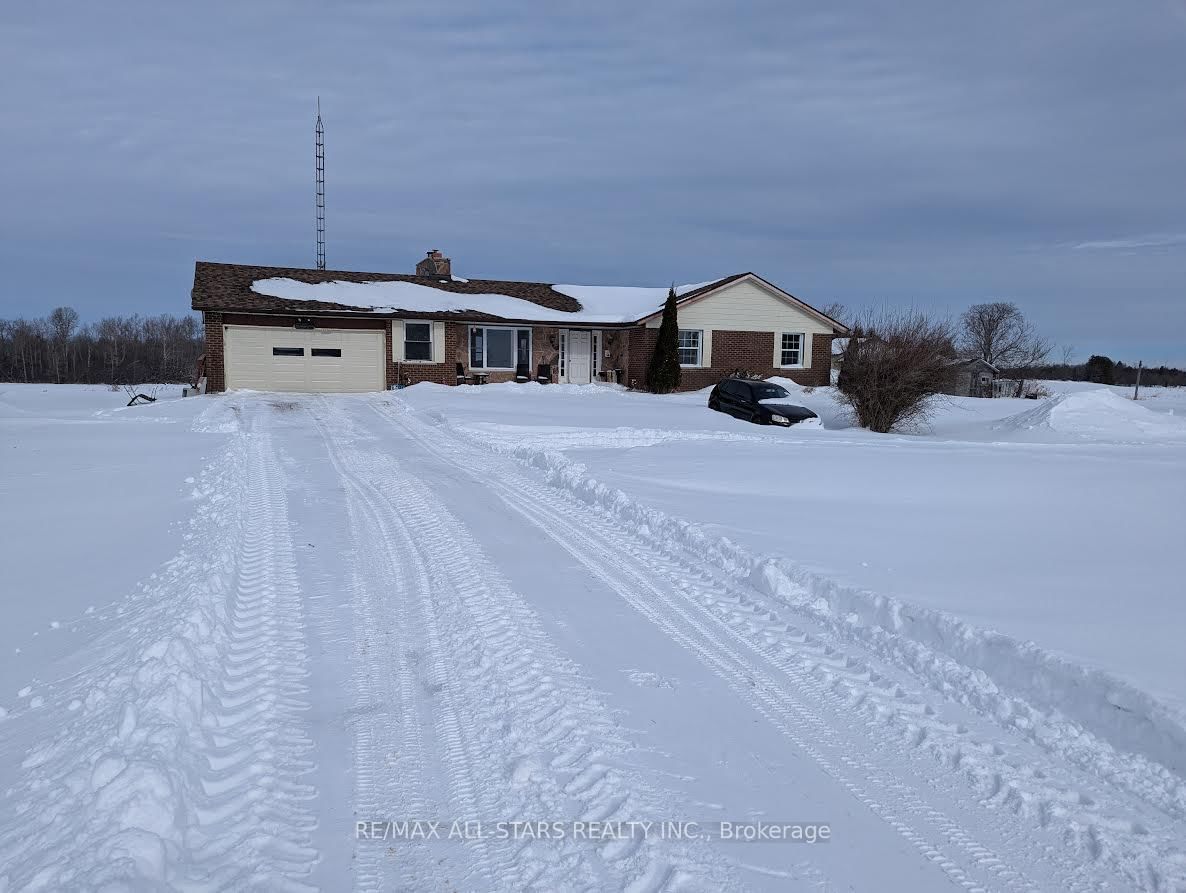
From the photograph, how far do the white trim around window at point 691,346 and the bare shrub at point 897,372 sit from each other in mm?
8711

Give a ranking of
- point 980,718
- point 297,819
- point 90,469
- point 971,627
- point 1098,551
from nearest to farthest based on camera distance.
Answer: point 297,819, point 980,718, point 971,627, point 1098,551, point 90,469

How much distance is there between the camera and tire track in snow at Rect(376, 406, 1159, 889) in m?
3.05

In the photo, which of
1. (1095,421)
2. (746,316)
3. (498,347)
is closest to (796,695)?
(1095,421)

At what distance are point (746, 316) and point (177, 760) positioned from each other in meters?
28.3

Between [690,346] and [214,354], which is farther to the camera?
[690,346]

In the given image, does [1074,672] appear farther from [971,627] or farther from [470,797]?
[470,797]

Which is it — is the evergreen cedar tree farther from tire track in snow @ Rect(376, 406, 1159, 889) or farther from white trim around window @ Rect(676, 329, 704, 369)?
tire track in snow @ Rect(376, 406, 1159, 889)

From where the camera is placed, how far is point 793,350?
101ft

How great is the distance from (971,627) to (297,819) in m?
4.09

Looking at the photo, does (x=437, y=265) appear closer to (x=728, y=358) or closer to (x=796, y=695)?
(x=728, y=358)

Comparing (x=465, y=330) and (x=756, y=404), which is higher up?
(x=465, y=330)

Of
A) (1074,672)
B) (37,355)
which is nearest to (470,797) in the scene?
(1074,672)

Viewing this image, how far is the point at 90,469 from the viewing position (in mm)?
10633

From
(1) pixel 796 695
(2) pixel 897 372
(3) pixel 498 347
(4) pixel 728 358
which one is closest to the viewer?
(1) pixel 796 695
